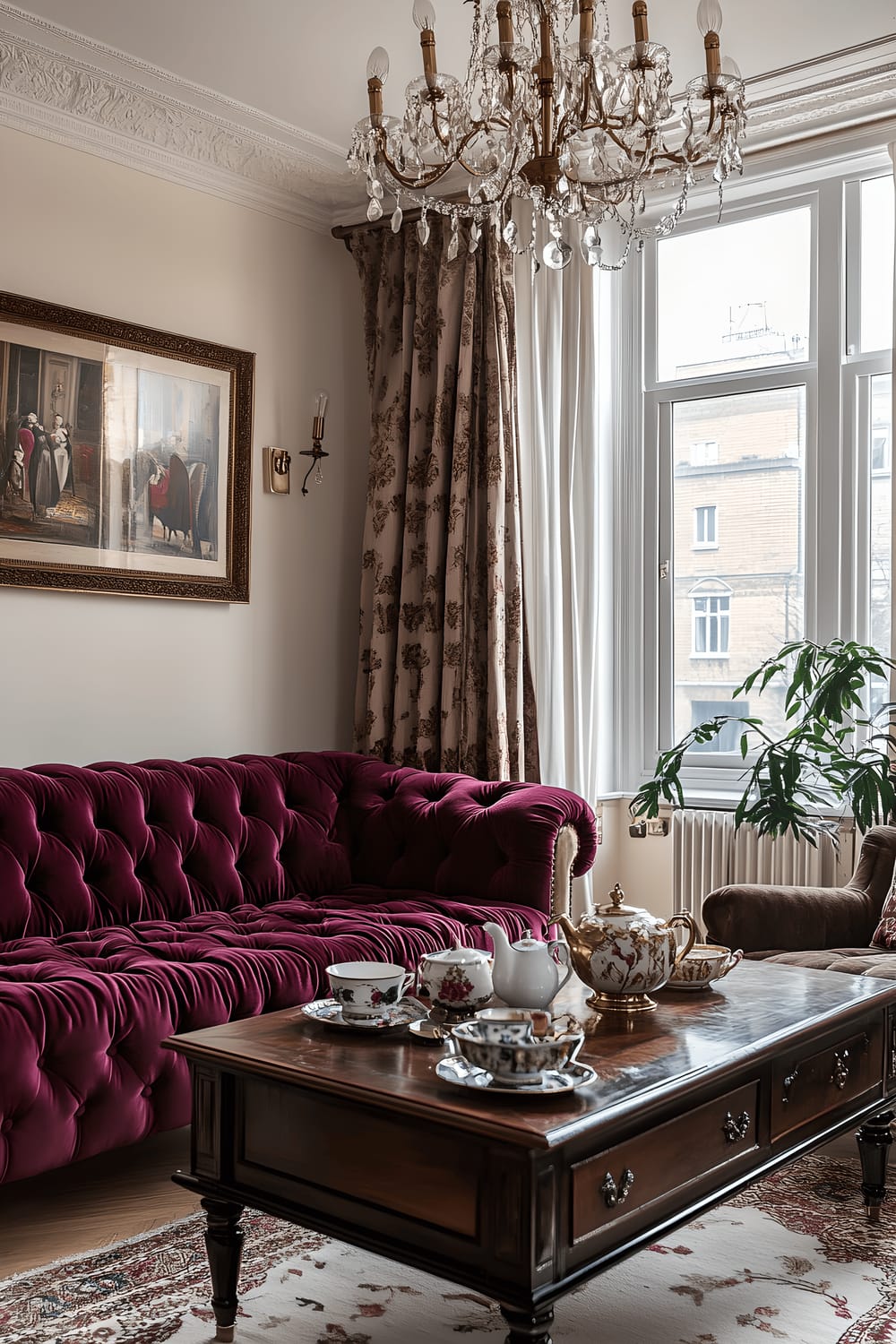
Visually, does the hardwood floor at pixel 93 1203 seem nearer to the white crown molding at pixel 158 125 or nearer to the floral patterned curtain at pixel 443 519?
the floral patterned curtain at pixel 443 519


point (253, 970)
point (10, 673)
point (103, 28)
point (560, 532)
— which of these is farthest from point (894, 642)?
point (103, 28)

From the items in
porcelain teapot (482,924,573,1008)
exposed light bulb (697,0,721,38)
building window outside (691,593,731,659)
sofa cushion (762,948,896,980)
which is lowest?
sofa cushion (762,948,896,980)

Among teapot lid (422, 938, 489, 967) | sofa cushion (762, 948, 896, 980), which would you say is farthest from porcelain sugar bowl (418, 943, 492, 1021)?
sofa cushion (762, 948, 896, 980)

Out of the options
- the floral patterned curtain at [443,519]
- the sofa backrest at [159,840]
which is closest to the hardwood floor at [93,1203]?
the sofa backrest at [159,840]

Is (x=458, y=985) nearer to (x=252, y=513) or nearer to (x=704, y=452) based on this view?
(x=252, y=513)

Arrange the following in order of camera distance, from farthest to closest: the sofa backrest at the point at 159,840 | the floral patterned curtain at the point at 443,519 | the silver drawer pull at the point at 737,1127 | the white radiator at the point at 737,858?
1. the floral patterned curtain at the point at 443,519
2. the white radiator at the point at 737,858
3. the sofa backrest at the point at 159,840
4. the silver drawer pull at the point at 737,1127

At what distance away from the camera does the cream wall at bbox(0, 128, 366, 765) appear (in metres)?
3.76

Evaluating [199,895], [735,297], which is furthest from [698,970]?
[735,297]

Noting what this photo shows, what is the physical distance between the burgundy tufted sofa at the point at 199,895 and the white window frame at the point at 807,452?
3.43ft

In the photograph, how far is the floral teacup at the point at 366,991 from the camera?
2115 millimetres

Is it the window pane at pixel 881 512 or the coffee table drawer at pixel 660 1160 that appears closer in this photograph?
the coffee table drawer at pixel 660 1160

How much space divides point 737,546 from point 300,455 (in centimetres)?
164

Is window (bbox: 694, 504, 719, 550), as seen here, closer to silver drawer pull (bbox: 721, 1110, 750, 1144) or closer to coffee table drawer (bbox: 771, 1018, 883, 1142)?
coffee table drawer (bbox: 771, 1018, 883, 1142)

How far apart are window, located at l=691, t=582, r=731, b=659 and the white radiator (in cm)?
60
